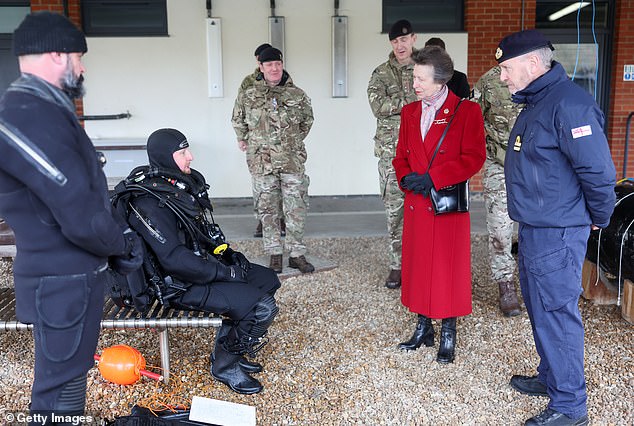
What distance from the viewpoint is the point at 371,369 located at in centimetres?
352

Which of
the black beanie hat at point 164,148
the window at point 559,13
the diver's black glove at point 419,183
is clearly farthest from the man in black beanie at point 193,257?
the window at point 559,13

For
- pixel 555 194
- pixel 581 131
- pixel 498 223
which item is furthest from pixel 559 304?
pixel 498 223

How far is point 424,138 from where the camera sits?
136 inches

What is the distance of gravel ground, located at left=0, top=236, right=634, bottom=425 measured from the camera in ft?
10.1

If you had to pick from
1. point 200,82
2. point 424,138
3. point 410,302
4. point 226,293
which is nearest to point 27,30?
point 226,293

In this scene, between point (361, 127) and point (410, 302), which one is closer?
point (410, 302)

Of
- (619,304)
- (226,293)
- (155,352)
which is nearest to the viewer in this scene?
(226,293)

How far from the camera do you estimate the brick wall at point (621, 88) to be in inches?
311

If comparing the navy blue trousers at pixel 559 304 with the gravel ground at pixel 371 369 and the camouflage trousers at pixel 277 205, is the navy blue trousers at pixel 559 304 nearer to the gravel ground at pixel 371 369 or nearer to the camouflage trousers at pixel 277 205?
the gravel ground at pixel 371 369

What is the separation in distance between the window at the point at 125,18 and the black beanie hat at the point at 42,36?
19.7 ft

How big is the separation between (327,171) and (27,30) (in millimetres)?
6251

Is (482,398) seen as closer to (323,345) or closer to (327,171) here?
(323,345)

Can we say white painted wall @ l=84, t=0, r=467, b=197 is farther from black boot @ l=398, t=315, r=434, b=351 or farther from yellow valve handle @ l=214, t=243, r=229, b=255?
yellow valve handle @ l=214, t=243, r=229, b=255

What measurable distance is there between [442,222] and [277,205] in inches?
84.6
